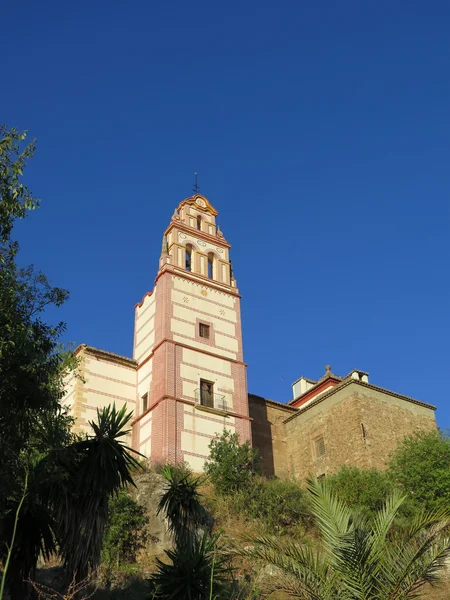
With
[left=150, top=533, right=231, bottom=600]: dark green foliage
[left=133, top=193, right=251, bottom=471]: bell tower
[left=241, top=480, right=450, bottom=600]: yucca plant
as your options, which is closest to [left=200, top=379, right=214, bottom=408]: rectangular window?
[left=133, top=193, right=251, bottom=471]: bell tower

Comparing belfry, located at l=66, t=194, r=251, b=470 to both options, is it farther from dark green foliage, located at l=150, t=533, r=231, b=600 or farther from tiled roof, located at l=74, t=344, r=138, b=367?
dark green foliage, located at l=150, t=533, r=231, b=600

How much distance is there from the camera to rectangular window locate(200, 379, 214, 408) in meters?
32.9

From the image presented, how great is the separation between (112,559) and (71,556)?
899cm

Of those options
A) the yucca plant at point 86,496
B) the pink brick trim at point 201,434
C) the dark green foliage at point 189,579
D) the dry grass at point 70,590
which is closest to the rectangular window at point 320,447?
the pink brick trim at point 201,434

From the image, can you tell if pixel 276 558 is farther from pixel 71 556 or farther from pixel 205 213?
pixel 205 213

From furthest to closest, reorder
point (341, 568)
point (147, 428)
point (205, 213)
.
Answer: point (205, 213) < point (147, 428) < point (341, 568)

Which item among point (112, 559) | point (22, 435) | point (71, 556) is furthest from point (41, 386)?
point (112, 559)

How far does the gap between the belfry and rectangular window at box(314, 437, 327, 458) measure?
4.20 m

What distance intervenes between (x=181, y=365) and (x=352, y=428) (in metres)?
8.73

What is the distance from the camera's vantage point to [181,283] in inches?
1395

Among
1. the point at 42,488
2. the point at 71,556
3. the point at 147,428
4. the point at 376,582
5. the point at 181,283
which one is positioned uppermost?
the point at 181,283

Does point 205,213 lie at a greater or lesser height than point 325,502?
greater

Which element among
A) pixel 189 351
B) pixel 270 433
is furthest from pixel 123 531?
pixel 270 433

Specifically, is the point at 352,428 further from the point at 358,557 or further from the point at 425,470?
the point at 358,557
